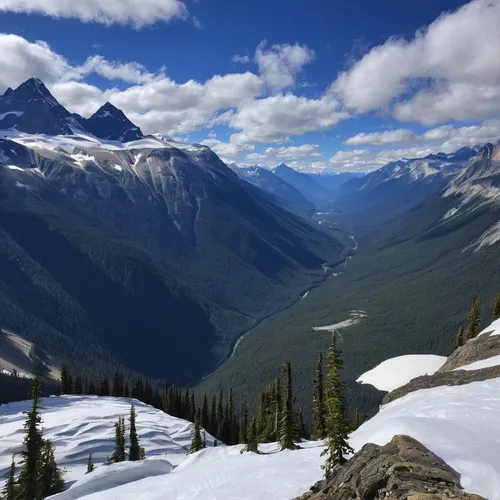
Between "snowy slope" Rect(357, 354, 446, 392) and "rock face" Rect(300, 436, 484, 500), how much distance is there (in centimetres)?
7786

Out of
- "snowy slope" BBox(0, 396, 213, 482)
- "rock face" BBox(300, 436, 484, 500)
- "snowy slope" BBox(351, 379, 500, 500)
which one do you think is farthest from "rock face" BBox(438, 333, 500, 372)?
"snowy slope" BBox(0, 396, 213, 482)

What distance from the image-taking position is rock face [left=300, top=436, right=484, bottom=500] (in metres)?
16.5

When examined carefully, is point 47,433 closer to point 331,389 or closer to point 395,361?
point 331,389

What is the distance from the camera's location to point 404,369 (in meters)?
118

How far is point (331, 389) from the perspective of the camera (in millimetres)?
40844

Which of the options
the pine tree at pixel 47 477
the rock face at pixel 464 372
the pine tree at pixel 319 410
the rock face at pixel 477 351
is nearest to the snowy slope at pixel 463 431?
the rock face at pixel 464 372

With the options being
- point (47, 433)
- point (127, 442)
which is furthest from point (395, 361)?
point (47, 433)

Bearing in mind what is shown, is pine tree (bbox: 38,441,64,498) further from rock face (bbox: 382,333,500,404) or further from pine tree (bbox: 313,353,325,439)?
rock face (bbox: 382,333,500,404)

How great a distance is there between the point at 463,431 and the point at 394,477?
32.0 feet

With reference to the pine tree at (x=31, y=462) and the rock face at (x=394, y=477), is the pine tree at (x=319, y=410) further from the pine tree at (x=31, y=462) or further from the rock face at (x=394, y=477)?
the rock face at (x=394, y=477)

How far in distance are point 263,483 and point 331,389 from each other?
14408 millimetres

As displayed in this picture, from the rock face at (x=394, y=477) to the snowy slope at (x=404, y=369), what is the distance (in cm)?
7786

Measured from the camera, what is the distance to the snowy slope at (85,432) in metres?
82.4

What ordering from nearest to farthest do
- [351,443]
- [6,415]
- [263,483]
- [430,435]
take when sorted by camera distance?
[430,435], [263,483], [351,443], [6,415]
